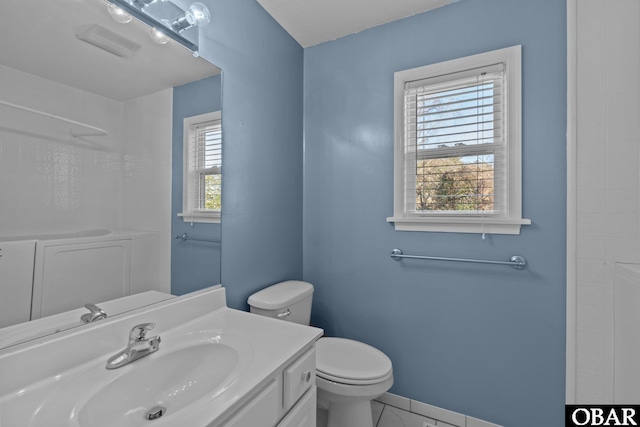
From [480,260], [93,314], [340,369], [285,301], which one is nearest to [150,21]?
[93,314]

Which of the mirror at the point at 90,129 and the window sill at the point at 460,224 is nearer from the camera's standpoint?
the mirror at the point at 90,129

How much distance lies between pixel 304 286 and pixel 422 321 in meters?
0.73

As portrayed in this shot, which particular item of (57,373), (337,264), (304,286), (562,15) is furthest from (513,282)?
(57,373)

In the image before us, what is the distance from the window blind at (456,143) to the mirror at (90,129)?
1.22 metres

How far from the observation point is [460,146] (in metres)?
1.57

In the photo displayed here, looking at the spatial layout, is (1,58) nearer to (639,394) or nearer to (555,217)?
(555,217)

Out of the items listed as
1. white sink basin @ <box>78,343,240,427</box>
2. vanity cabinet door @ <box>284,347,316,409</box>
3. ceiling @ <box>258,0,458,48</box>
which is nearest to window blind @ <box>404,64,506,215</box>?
ceiling @ <box>258,0,458,48</box>

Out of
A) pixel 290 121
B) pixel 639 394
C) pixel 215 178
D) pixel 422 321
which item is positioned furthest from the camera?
pixel 290 121

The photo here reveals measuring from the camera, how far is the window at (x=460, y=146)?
57.0 inches

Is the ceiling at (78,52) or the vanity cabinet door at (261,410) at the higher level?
the ceiling at (78,52)

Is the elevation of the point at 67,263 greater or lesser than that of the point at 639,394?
greater

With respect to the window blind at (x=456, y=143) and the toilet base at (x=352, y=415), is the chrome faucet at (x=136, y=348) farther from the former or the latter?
the window blind at (x=456, y=143)

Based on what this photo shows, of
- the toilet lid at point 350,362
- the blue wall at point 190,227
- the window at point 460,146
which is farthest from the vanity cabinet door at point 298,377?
the window at point 460,146

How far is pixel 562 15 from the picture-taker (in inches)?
53.2
